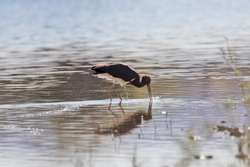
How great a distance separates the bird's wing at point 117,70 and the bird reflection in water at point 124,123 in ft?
6.77

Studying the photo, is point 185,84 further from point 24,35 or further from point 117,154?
point 24,35

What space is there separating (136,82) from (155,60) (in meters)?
7.68

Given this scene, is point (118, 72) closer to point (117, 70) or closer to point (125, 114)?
point (117, 70)

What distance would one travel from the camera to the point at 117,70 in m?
14.5

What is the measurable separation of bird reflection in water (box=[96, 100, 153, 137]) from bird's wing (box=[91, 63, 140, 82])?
2.06 m

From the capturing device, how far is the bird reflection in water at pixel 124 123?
10.4m

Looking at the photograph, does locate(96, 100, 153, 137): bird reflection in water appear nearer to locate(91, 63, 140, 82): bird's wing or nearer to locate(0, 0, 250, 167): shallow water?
locate(0, 0, 250, 167): shallow water

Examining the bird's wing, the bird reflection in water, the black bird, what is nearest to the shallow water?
the bird reflection in water

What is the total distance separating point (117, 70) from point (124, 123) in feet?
11.8

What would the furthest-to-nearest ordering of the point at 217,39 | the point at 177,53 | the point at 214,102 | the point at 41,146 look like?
1. the point at 217,39
2. the point at 177,53
3. the point at 214,102
4. the point at 41,146

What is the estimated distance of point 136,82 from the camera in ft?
49.5

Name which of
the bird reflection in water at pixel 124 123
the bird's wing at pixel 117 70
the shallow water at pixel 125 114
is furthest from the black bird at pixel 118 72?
the bird reflection in water at pixel 124 123

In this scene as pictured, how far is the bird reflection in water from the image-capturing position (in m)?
10.4

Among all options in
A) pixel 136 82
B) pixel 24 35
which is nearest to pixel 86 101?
pixel 136 82
